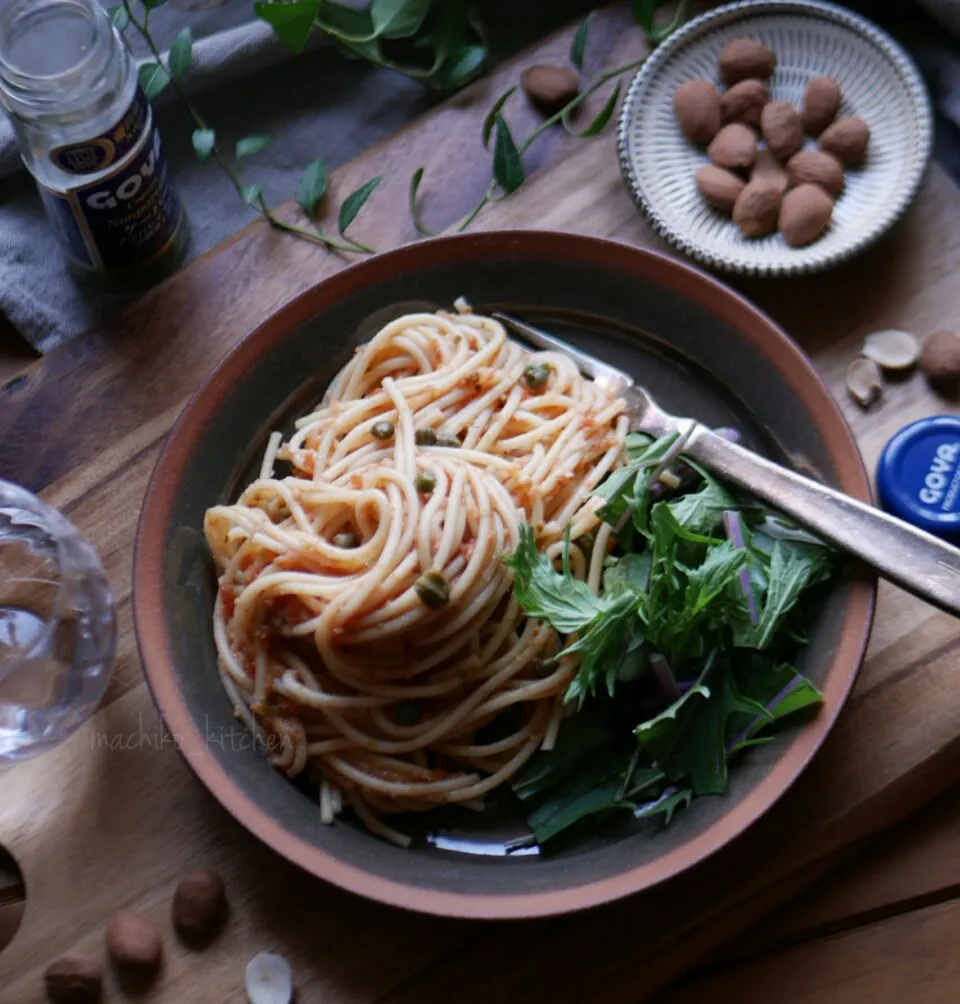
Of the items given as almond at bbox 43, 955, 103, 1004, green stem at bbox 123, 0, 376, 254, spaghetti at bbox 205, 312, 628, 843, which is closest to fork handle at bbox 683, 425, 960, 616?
spaghetti at bbox 205, 312, 628, 843

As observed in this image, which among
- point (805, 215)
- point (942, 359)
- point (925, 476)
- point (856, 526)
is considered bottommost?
point (925, 476)

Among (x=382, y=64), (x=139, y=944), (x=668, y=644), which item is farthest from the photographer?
(x=382, y=64)

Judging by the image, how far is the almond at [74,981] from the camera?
2252mm

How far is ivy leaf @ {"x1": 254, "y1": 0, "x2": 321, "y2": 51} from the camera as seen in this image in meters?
2.71

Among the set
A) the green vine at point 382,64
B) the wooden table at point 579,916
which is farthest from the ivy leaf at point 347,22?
the wooden table at point 579,916

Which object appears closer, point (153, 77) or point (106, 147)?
point (106, 147)

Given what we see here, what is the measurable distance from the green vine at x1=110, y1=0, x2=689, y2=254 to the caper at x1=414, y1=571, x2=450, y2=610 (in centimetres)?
90

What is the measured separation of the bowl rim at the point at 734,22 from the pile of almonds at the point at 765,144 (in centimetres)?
8

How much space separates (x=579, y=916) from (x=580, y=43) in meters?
1.86

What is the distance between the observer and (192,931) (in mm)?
2275

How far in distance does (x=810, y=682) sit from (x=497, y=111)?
1381 millimetres

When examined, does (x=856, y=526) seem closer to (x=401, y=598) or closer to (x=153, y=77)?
(x=401, y=598)

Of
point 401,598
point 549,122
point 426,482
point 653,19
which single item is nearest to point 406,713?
point 401,598

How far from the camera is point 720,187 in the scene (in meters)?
2.71
